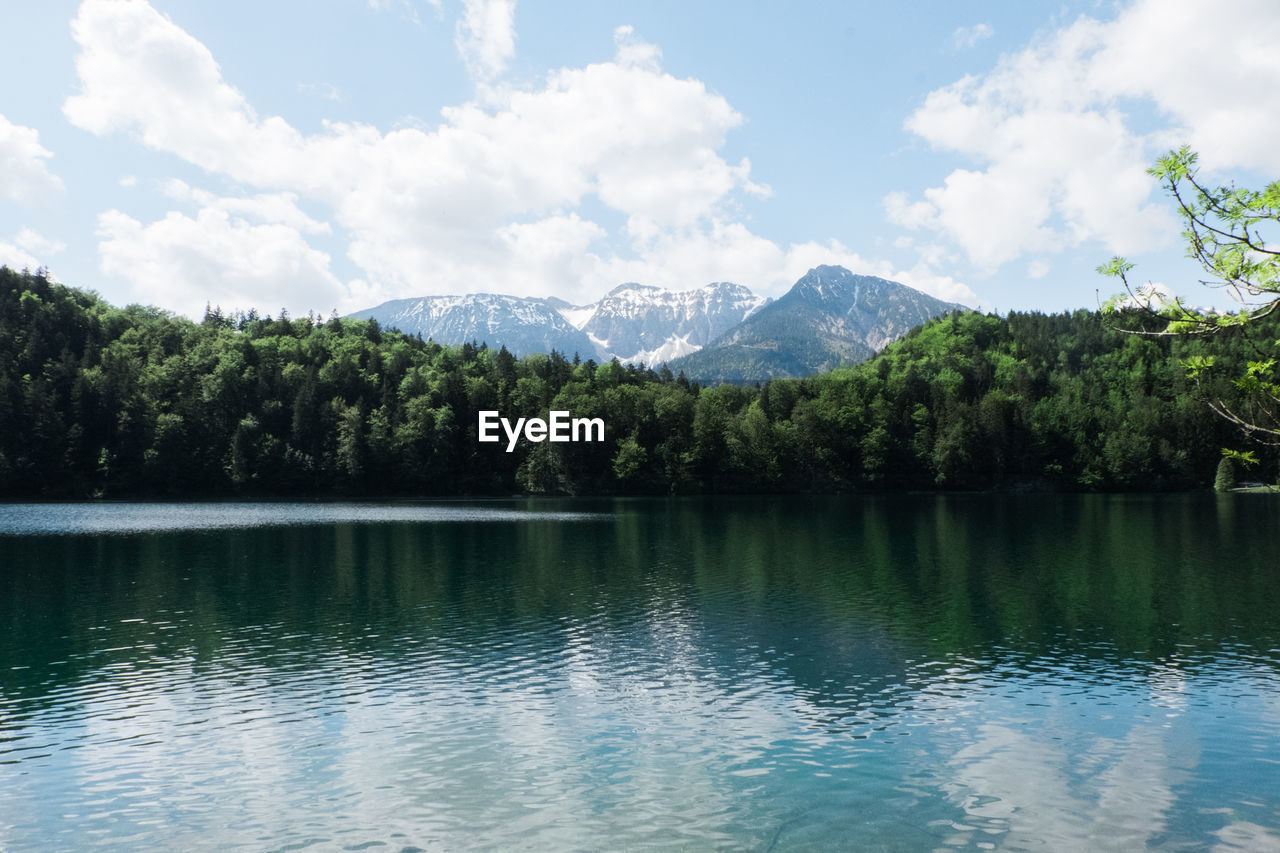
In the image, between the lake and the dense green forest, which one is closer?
the lake

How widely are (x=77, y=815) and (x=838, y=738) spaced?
17553 millimetres

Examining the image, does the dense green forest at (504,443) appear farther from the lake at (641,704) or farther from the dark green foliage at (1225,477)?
the lake at (641,704)

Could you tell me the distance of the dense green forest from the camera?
151m

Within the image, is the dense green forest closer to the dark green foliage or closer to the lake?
the dark green foliage

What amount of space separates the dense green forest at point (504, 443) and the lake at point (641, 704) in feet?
332

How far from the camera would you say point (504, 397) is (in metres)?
171

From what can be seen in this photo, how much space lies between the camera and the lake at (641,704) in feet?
54.9

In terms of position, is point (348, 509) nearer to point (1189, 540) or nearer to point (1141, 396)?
point (1189, 540)

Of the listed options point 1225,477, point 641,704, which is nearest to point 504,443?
point 1225,477

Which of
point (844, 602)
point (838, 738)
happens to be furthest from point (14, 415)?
point (838, 738)

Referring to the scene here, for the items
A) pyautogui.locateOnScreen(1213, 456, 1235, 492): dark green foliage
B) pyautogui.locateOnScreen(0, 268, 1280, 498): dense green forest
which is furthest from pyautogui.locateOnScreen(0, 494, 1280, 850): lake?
pyautogui.locateOnScreen(1213, 456, 1235, 492): dark green foliage

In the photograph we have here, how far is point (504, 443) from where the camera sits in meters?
163

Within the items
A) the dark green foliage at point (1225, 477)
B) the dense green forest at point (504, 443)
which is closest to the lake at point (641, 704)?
the dense green forest at point (504, 443)

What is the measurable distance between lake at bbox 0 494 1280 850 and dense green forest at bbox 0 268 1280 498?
332ft
